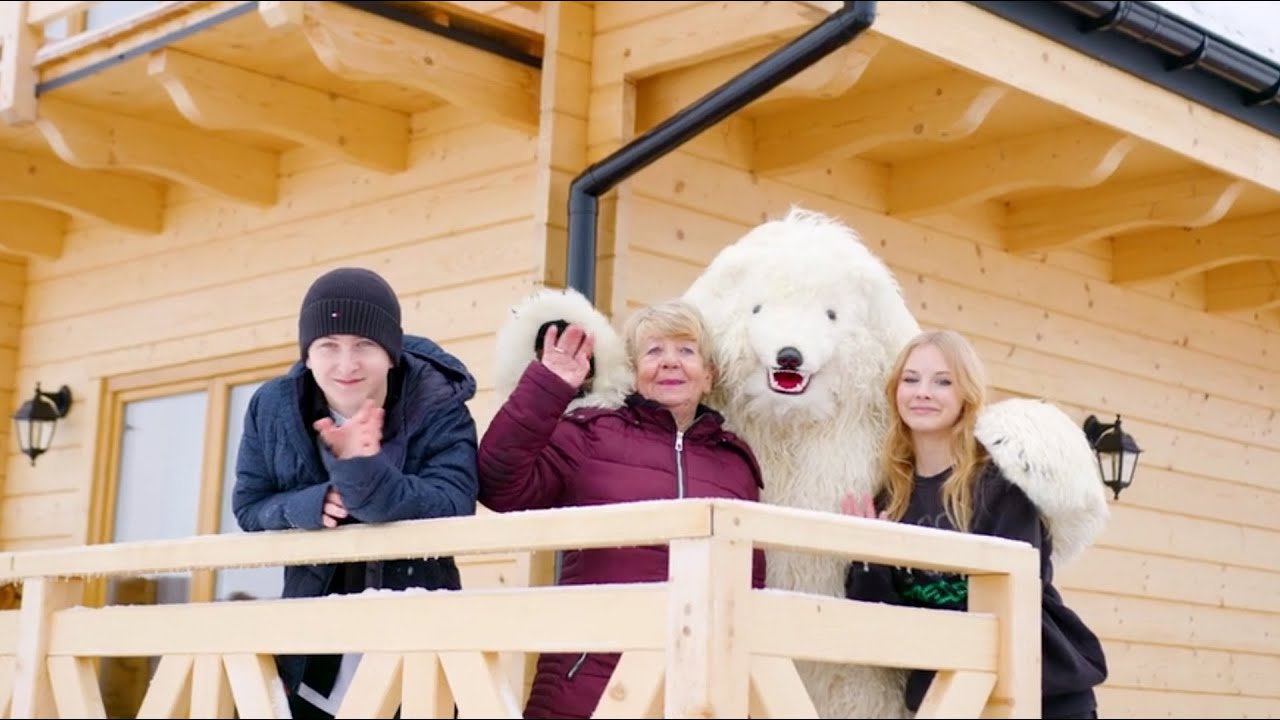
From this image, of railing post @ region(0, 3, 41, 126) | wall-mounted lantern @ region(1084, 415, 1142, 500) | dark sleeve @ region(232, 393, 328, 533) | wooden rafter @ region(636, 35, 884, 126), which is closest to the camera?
dark sleeve @ region(232, 393, 328, 533)

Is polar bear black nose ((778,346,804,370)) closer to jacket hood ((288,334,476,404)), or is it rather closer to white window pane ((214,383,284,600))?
jacket hood ((288,334,476,404))

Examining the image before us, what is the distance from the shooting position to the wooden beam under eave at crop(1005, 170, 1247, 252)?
19.2 feet

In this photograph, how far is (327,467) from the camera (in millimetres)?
2955

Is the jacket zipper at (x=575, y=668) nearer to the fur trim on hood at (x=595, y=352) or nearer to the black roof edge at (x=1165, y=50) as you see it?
the fur trim on hood at (x=595, y=352)

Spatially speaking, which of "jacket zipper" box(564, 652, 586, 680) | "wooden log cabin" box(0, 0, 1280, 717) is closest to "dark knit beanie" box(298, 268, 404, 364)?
"jacket zipper" box(564, 652, 586, 680)

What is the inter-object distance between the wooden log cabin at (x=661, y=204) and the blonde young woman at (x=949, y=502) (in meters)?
1.70

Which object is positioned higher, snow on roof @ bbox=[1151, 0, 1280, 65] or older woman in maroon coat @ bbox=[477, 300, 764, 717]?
snow on roof @ bbox=[1151, 0, 1280, 65]

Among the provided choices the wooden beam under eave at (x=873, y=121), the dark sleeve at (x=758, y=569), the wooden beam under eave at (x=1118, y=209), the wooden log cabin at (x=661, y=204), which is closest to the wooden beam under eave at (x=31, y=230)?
the wooden log cabin at (x=661, y=204)

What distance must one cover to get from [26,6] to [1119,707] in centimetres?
442

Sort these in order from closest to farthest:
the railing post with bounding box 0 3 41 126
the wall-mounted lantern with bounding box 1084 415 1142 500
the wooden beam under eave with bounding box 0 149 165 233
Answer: the railing post with bounding box 0 3 41 126
the wall-mounted lantern with bounding box 1084 415 1142 500
the wooden beam under eave with bounding box 0 149 165 233

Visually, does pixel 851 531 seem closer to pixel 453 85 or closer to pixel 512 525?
pixel 512 525

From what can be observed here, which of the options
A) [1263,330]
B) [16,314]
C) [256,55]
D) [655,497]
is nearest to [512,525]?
[655,497]

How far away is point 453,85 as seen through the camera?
5199mm

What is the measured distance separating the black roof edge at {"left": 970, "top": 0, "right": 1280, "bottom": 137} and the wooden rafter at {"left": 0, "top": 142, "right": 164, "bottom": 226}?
3.36 m
